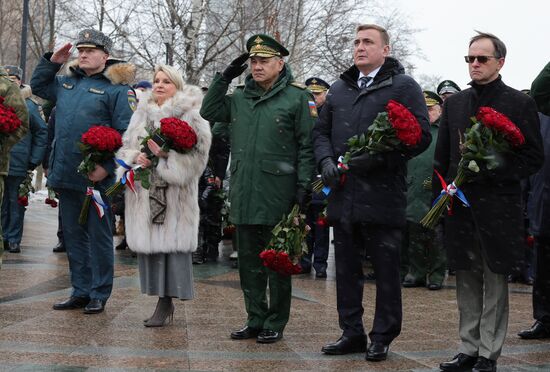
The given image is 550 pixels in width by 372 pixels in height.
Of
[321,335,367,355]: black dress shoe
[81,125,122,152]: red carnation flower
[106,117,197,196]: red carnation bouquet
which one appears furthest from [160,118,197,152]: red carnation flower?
[321,335,367,355]: black dress shoe

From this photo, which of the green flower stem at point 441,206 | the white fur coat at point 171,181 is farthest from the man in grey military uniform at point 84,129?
the green flower stem at point 441,206

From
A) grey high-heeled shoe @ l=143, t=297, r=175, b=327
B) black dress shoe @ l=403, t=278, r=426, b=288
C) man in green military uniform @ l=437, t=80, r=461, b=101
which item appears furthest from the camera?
man in green military uniform @ l=437, t=80, r=461, b=101

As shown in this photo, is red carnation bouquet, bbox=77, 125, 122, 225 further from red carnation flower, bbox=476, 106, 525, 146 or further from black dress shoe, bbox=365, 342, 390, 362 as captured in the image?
red carnation flower, bbox=476, 106, 525, 146

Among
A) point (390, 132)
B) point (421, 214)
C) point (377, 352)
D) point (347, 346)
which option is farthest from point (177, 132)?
point (421, 214)

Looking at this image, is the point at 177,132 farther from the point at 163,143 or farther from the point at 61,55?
the point at 61,55

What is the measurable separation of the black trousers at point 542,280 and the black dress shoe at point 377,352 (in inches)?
76.7

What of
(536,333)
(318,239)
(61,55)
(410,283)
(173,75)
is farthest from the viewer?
(318,239)

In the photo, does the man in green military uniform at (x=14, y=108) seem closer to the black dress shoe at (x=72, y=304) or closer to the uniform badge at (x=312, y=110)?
the black dress shoe at (x=72, y=304)

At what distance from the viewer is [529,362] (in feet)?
21.8

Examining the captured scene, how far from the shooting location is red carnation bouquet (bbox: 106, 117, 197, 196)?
24.6 feet

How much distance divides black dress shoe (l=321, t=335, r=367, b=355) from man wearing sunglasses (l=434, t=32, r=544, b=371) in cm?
75

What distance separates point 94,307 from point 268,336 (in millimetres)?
1873

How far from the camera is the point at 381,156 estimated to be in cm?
644

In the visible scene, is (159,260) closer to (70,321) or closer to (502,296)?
(70,321)
